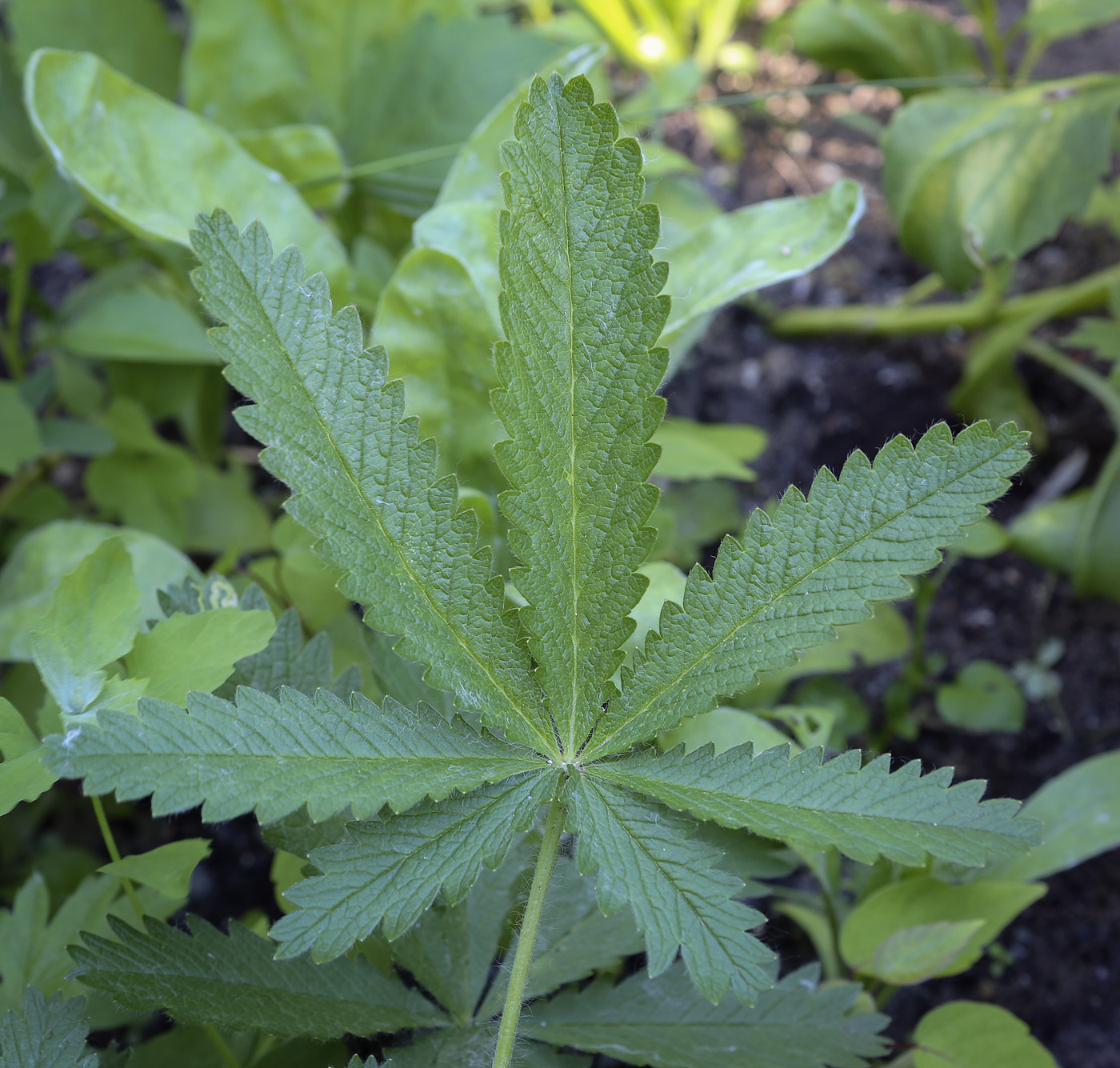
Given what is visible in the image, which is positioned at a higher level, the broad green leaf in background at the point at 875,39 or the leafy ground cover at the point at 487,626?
the broad green leaf in background at the point at 875,39

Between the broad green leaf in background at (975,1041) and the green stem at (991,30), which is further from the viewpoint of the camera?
the green stem at (991,30)

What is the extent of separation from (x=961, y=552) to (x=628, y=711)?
1012mm

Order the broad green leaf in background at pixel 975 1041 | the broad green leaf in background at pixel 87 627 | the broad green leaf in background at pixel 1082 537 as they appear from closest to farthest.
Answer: the broad green leaf in background at pixel 87 627 < the broad green leaf in background at pixel 975 1041 < the broad green leaf in background at pixel 1082 537

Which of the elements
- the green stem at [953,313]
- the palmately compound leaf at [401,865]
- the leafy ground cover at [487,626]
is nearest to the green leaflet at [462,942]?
the leafy ground cover at [487,626]

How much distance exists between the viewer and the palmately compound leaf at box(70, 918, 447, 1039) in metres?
0.58

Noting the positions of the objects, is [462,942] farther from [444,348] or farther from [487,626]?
[444,348]

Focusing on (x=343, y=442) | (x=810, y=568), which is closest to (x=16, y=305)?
(x=343, y=442)

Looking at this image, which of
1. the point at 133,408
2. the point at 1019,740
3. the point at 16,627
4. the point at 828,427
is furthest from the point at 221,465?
the point at 1019,740

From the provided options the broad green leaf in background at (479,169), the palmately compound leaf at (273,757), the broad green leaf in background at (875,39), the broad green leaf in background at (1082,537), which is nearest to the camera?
the palmately compound leaf at (273,757)

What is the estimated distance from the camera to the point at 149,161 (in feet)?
3.41

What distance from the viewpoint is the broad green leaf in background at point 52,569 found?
1.00m

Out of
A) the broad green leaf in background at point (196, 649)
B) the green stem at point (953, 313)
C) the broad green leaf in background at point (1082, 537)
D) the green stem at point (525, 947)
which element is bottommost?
the green stem at point (525, 947)

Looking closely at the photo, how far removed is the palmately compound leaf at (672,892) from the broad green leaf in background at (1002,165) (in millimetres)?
931

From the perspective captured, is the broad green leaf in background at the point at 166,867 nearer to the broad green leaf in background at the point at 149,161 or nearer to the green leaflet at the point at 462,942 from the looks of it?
the green leaflet at the point at 462,942
